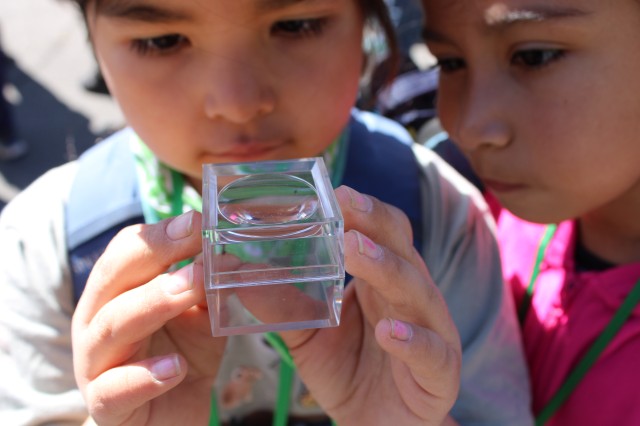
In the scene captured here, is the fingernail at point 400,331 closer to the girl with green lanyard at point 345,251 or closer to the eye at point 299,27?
the girl with green lanyard at point 345,251

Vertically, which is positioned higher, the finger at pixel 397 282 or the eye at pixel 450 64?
the eye at pixel 450 64

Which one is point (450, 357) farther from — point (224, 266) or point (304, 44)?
point (304, 44)

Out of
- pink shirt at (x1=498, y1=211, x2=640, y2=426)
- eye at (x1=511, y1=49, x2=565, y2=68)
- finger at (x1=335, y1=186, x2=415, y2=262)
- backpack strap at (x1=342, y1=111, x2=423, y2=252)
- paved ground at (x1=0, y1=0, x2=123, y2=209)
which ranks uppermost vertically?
eye at (x1=511, y1=49, x2=565, y2=68)

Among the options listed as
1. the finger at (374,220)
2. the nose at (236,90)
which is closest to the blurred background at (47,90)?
the nose at (236,90)

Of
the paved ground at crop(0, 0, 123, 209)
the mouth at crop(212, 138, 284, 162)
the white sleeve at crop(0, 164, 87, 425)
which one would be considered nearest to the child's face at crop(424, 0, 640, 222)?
the mouth at crop(212, 138, 284, 162)

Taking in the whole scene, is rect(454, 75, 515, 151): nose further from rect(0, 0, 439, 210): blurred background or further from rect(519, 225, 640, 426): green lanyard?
rect(0, 0, 439, 210): blurred background

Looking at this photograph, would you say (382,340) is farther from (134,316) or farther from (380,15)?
(380,15)

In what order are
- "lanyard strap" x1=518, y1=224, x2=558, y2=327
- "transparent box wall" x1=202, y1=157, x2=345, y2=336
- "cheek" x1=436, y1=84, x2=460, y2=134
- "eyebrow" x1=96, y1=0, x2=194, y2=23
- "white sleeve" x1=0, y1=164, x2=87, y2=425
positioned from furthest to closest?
1. "lanyard strap" x1=518, y1=224, x2=558, y2=327
2. "cheek" x1=436, y1=84, x2=460, y2=134
3. "white sleeve" x1=0, y1=164, x2=87, y2=425
4. "eyebrow" x1=96, y1=0, x2=194, y2=23
5. "transparent box wall" x1=202, y1=157, x2=345, y2=336
